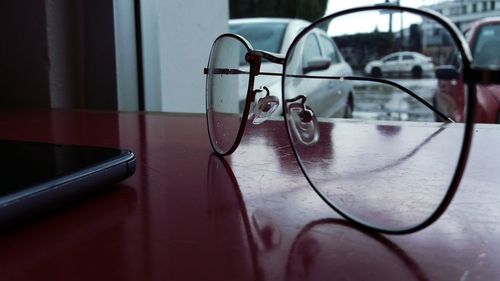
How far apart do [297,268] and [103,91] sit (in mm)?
864

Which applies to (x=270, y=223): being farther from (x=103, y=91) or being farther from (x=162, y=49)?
(x=162, y=49)

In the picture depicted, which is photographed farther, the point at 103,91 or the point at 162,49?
the point at 162,49

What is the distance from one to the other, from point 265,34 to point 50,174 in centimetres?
185

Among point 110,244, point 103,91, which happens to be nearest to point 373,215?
point 110,244

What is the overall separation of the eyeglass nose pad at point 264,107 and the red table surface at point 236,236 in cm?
5

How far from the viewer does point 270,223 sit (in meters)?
0.30

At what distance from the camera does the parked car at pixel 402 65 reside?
1.45 ft

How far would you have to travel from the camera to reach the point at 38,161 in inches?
14.4

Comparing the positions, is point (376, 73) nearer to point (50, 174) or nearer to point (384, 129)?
point (384, 129)

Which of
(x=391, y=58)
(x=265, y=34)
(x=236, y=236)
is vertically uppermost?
(x=265, y=34)

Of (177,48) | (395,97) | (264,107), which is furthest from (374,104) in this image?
(177,48)

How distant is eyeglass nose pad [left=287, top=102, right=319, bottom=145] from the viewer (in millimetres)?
390

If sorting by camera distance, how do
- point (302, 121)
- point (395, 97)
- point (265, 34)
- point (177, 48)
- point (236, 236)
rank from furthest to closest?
point (265, 34), point (177, 48), point (395, 97), point (302, 121), point (236, 236)

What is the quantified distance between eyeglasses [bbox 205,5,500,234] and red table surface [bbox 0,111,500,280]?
18mm
